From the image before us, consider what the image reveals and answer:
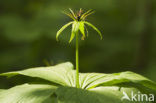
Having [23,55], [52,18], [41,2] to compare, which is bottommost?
[23,55]

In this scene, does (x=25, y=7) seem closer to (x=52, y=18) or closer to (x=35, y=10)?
(x=35, y=10)

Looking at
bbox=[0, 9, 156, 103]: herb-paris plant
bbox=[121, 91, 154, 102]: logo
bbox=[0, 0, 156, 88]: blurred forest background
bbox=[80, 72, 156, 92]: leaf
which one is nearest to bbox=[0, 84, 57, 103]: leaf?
bbox=[0, 9, 156, 103]: herb-paris plant

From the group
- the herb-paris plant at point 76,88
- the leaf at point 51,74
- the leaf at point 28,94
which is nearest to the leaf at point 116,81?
the herb-paris plant at point 76,88

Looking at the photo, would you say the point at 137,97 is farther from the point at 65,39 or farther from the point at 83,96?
the point at 65,39

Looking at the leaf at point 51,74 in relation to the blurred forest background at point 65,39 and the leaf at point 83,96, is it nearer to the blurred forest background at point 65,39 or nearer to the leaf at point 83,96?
the leaf at point 83,96

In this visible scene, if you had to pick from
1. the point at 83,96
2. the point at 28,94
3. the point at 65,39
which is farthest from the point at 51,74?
the point at 65,39

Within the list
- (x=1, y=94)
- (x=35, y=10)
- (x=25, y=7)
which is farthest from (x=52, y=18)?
(x=1, y=94)
